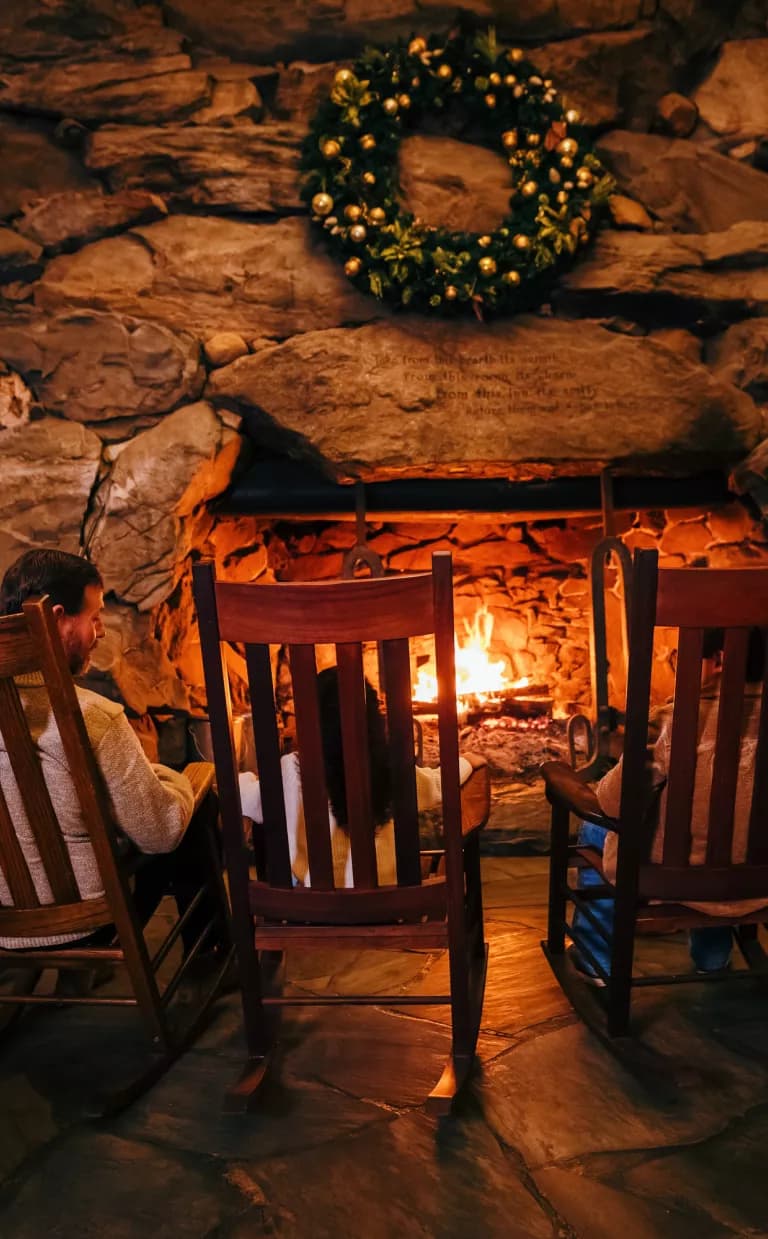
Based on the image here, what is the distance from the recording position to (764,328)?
10.9ft

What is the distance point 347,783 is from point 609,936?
74cm

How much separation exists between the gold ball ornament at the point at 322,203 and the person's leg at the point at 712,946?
9.23 ft

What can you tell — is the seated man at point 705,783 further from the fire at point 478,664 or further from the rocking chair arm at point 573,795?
the fire at point 478,664

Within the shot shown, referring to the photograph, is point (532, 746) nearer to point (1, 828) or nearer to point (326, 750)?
point (326, 750)

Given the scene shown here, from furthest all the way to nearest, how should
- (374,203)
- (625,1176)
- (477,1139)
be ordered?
1. (374,203)
2. (477,1139)
3. (625,1176)

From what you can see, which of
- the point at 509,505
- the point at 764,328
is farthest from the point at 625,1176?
the point at 764,328

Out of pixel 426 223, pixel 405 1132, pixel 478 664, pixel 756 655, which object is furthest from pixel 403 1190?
pixel 426 223

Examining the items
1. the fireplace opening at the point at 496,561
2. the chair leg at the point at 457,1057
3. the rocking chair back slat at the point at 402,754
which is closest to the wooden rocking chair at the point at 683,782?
the chair leg at the point at 457,1057

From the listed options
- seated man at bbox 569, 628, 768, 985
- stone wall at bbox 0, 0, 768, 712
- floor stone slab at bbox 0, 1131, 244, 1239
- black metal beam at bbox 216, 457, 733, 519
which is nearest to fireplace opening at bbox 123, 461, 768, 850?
Result: black metal beam at bbox 216, 457, 733, 519

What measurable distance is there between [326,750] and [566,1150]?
93 cm

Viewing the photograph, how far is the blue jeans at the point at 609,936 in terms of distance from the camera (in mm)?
2086

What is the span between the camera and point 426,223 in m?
3.36

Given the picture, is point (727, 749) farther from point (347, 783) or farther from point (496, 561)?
point (496, 561)

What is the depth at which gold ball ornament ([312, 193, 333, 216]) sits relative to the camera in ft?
10.6
